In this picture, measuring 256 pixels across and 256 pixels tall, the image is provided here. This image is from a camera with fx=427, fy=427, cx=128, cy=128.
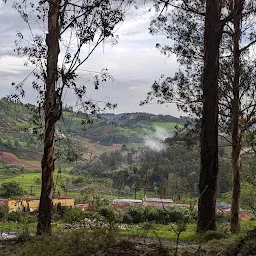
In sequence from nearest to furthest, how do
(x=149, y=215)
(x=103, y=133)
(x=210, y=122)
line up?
(x=210, y=122) < (x=149, y=215) < (x=103, y=133)

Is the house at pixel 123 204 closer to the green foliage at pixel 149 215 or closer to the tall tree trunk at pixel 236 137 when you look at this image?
the green foliage at pixel 149 215

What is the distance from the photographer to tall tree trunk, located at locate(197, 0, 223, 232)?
9438mm

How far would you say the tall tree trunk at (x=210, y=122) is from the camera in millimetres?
9438

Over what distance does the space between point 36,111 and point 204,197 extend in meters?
4.54

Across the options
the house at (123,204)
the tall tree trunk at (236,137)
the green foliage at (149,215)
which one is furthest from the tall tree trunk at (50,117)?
the house at (123,204)

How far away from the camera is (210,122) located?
31.1ft

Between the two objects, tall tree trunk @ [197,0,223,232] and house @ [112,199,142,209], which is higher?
tall tree trunk @ [197,0,223,232]

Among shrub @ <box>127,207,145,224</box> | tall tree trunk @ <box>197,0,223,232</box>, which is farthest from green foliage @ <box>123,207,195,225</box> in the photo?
tall tree trunk @ <box>197,0,223,232</box>

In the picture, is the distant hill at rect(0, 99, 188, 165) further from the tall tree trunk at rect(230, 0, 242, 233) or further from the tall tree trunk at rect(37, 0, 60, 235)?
the tall tree trunk at rect(37, 0, 60, 235)

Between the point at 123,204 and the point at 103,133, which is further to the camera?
the point at 103,133

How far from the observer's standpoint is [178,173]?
1668 inches

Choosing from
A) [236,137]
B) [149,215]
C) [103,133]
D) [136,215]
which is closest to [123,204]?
[149,215]

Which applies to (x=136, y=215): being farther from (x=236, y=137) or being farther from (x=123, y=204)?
(x=123, y=204)

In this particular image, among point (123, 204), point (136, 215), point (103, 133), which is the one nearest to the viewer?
point (136, 215)
